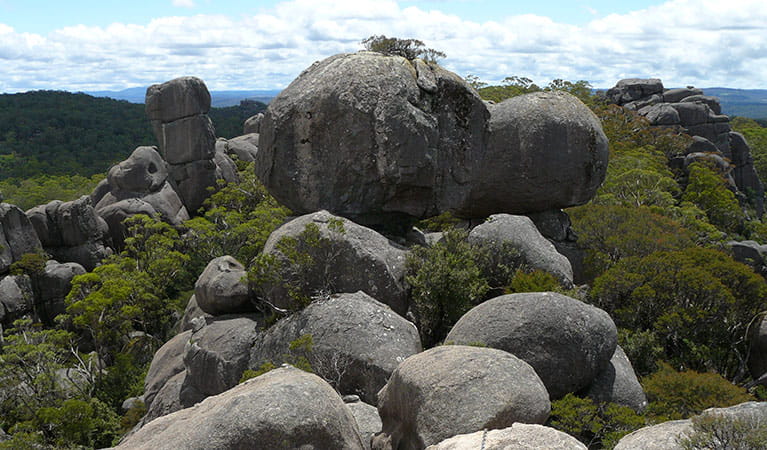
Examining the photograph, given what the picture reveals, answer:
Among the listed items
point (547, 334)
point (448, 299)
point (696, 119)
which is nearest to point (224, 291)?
point (448, 299)

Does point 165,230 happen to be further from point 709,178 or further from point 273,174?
point 709,178

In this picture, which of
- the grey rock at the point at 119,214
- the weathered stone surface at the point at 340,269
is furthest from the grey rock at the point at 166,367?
the grey rock at the point at 119,214

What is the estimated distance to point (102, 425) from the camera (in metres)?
24.6

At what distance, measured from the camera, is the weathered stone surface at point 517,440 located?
7301 mm

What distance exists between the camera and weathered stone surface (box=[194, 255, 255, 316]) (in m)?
17.9

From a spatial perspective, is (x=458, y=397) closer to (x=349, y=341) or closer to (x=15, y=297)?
(x=349, y=341)

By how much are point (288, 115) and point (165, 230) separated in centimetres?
2645

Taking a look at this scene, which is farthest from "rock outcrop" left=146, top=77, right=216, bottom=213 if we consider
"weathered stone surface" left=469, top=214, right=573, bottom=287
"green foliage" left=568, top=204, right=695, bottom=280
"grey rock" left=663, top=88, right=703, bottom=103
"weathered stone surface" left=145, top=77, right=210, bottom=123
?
"grey rock" left=663, top=88, right=703, bottom=103

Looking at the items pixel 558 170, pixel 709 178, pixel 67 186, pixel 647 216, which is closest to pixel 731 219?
pixel 709 178

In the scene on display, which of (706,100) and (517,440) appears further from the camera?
(706,100)

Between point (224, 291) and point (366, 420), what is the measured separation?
7.78m

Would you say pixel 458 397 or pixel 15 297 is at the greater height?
pixel 458 397

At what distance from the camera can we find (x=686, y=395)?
48.2 ft

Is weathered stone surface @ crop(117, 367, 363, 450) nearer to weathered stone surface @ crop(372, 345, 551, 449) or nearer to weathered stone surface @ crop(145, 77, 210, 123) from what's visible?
weathered stone surface @ crop(372, 345, 551, 449)
